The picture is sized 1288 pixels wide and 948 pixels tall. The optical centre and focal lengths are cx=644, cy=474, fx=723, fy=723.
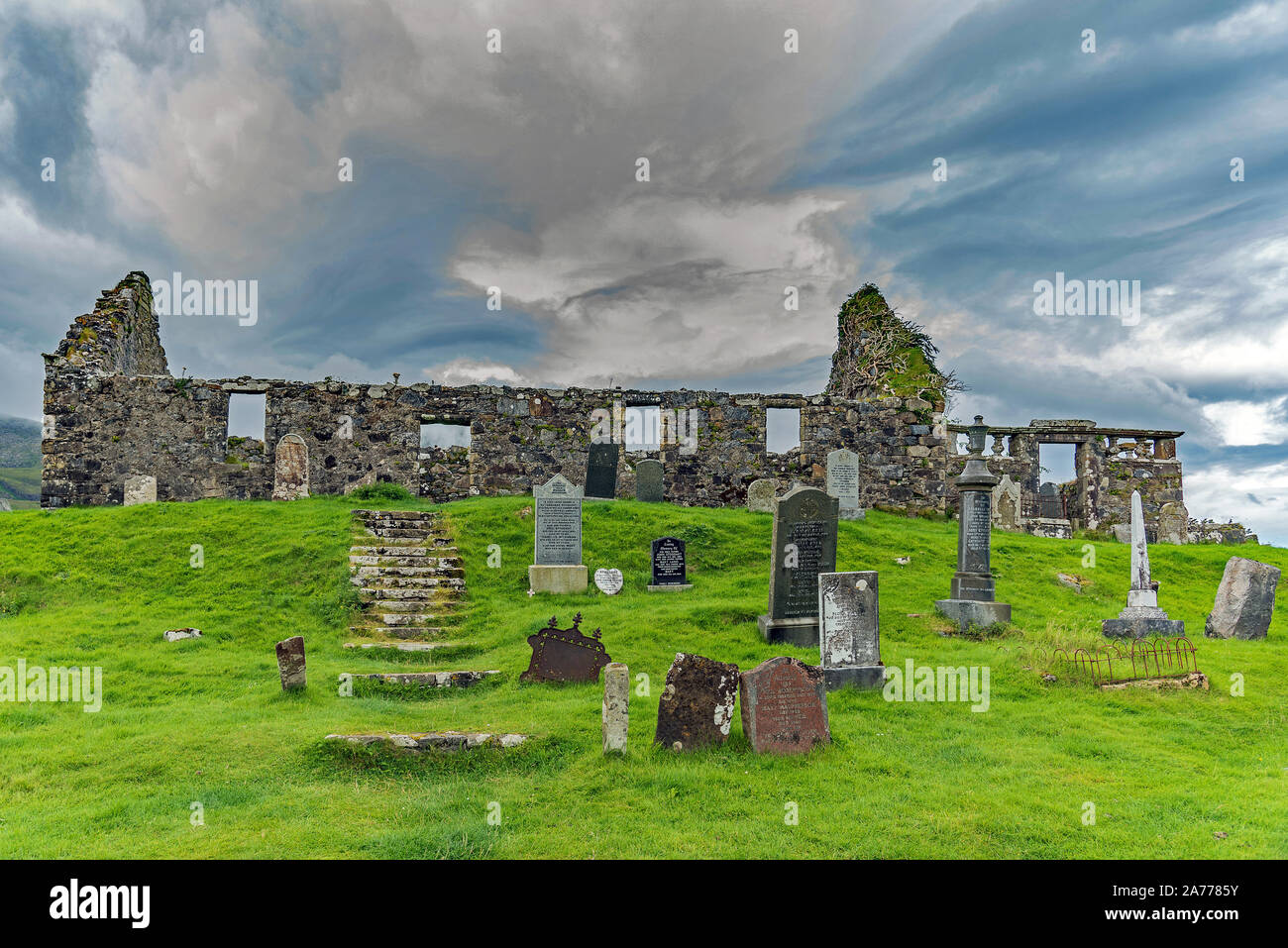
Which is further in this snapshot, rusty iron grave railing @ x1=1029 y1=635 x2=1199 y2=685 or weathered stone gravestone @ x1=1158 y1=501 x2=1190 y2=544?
weathered stone gravestone @ x1=1158 y1=501 x2=1190 y2=544

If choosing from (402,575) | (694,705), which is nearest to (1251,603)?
(694,705)

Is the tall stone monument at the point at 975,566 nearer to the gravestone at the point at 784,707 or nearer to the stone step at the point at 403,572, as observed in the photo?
the gravestone at the point at 784,707

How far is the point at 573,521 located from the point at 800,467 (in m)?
10.9

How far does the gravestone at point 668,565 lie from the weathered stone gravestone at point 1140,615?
265 inches

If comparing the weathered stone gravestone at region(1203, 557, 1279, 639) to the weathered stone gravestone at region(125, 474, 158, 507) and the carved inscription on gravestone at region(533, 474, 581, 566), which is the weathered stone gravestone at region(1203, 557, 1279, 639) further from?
the weathered stone gravestone at region(125, 474, 158, 507)

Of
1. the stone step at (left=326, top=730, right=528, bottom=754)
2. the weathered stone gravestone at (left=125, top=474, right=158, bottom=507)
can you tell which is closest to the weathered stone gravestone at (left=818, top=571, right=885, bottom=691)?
the stone step at (left=326, top=730, right=528, bottom=754)

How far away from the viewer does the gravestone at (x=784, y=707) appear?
6645 mm

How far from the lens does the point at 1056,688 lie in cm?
889

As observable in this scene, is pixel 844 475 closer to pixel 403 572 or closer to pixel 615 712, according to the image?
pixel 403 572

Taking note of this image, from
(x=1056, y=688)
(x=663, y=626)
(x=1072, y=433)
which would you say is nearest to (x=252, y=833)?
(x=663, y=626)

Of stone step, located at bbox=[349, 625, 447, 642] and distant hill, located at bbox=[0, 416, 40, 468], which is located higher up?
distant hill, located at bbox=[0, 416, 40, 468]

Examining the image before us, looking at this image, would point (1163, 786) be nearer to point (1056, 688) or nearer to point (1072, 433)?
point (1056, 688)

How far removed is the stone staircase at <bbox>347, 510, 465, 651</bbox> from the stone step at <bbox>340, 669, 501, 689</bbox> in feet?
5.35

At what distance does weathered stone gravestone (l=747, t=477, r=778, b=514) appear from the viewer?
1883 cm
